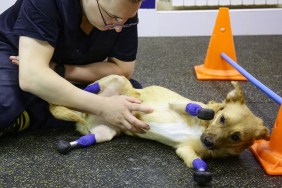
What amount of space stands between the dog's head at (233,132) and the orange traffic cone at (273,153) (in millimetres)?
29

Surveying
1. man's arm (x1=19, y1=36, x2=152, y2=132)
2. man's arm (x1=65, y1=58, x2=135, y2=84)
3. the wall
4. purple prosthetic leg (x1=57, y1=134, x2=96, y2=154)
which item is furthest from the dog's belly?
the wall

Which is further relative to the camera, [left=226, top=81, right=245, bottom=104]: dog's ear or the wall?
the wall

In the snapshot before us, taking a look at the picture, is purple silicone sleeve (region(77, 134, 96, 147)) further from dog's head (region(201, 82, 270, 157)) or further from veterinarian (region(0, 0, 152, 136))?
dog's head (region(201, 82, 270, 157))

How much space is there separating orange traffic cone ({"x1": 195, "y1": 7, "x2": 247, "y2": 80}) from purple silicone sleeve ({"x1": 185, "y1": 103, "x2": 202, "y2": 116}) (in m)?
0.82

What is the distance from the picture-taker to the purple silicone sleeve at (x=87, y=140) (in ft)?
4.32

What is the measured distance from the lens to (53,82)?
1.22m

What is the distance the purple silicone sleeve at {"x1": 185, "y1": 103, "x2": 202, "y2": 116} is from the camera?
1.29 m

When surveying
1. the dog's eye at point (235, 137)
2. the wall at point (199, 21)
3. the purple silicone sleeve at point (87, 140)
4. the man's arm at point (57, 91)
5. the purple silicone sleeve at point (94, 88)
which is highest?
the man's arm at point (57, 91)

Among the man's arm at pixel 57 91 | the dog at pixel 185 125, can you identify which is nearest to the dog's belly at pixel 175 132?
the dog at pixel 185 125

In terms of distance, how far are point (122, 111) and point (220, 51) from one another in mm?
1085

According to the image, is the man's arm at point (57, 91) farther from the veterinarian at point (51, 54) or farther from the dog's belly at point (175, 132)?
the dog's belly at point (175, 132)

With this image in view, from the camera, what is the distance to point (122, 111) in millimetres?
1229

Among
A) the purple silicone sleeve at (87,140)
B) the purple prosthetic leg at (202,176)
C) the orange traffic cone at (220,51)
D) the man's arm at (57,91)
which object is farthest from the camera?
the orange traffic cone at (220,51)

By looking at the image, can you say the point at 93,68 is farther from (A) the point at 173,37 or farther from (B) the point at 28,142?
(A) the point at 173,37
